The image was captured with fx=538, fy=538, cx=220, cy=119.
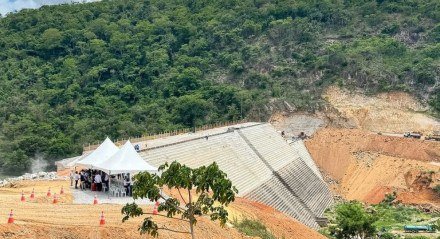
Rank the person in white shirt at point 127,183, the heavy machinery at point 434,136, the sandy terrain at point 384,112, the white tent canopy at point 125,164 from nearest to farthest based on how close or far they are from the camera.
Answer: the white tent canopy at point 125,164
the person in white shirt at point 127,183
the heavy machinery at point 434,136
the sandy terrain at point 384,112

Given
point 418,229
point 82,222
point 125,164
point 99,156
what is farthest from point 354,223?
point 82,222

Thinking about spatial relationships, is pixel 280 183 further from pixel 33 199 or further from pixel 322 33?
pixel 322 33

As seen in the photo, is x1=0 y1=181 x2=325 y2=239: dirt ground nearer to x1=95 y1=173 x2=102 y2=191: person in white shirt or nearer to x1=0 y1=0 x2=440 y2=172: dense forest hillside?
x1=95 y1=173 x2=102 y2=191: person in white shirt

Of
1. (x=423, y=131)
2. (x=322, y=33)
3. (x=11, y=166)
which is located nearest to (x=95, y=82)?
(x=11, y=166)

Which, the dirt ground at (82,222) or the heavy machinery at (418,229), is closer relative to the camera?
the dirt ground at (82,222)

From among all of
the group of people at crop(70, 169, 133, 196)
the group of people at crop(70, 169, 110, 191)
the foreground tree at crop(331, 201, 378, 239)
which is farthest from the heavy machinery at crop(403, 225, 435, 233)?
the group of people at crop(70, 169, 110, 191)

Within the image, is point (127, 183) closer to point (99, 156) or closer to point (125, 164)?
point (125, 164)

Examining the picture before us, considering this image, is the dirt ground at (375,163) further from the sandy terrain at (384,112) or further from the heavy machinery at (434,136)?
the sandy terrain at (384,112)

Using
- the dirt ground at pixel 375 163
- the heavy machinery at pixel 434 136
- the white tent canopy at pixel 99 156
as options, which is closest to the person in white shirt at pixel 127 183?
the white tent canopy at pixel 99 156
